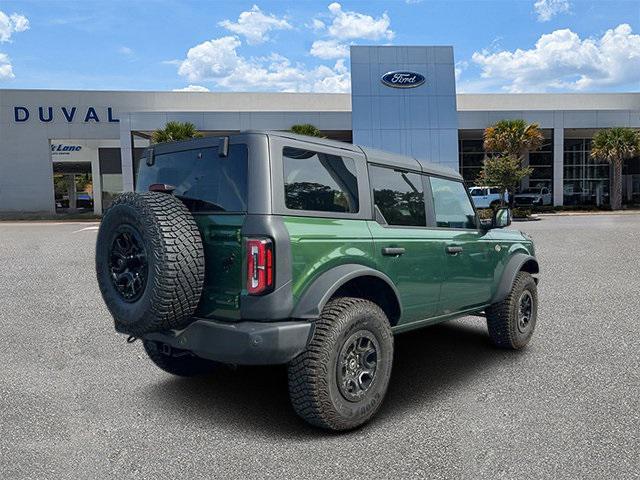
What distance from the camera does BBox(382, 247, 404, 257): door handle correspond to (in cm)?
Answer: 374

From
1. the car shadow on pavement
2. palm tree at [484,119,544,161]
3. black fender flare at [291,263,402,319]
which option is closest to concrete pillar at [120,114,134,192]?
palm tree at [484,119,544,161]

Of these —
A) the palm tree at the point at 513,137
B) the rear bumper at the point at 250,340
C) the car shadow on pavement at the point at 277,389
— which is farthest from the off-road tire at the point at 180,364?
the palm tree at the point at 513,137

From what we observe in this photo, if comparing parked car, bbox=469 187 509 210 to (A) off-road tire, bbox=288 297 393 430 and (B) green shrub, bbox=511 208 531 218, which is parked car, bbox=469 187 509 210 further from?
(A) off-road tire, bbox=288 297 393 430

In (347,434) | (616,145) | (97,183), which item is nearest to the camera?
(347,434)

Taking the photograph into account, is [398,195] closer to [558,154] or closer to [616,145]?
[558,154]

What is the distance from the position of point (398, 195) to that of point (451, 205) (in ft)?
2.78

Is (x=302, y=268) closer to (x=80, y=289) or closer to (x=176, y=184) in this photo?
(x=176, y=184)

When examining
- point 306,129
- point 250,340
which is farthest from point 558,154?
point 250,340

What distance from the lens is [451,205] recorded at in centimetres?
478

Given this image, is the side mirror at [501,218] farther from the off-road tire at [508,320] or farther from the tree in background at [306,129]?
the tree in background at [306,129]

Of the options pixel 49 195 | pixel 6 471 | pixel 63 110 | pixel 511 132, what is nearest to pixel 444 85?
pixel 511 132

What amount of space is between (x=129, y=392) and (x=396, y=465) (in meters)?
2.35

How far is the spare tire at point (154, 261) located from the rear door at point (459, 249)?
2.10 metres

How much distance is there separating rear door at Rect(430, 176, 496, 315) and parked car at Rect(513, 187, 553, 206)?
34.9m
